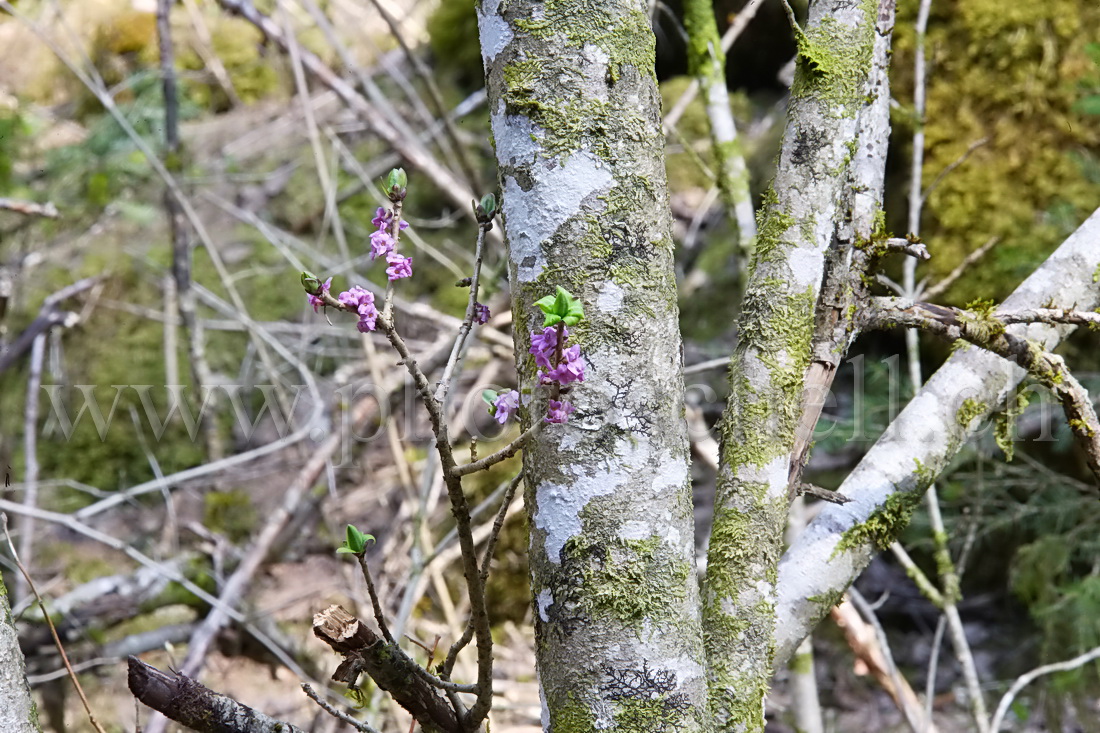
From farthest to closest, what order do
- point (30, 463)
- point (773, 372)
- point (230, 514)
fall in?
point (230, 514) < point (30, 463) < point (773, 372)

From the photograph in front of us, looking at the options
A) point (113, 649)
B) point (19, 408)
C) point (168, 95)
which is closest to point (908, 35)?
point (168, 95)

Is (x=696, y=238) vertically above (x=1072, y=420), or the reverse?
(x=696, y=238)

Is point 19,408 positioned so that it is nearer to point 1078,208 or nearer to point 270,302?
point 270,302

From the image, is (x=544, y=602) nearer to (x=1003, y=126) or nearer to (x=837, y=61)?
(x=837, y=61)

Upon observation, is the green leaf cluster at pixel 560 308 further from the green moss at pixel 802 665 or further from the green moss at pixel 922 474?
the green moss at pixel 802 665

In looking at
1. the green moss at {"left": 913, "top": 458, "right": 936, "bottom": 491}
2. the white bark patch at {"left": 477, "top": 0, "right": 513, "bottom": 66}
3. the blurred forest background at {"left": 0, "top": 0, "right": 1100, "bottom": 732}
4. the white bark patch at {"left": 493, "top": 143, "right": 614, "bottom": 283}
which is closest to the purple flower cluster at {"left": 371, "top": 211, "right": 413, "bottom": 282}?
the white bark patch at {"left": 493, "top": 143, "right": 614, "bottom": 283}

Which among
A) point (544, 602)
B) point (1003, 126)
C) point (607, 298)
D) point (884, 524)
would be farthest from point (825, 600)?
point (1003, 126)

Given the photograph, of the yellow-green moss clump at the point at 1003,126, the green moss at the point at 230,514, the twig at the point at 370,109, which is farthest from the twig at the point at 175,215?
the yellow-green moss clump at the point at 1003,126
